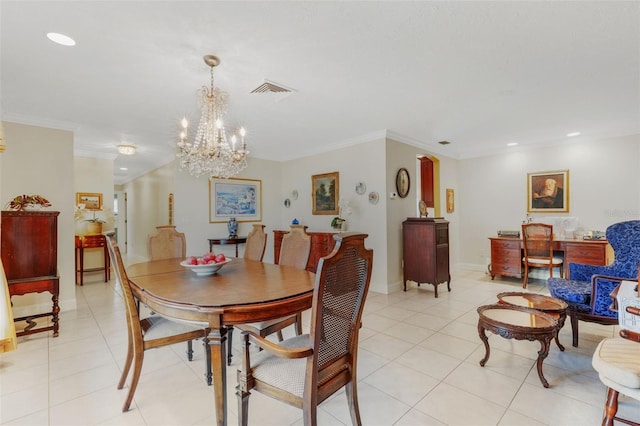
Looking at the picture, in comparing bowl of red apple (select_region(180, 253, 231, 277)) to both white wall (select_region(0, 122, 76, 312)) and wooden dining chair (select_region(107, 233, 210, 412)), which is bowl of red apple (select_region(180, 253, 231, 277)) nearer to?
wooden dining chair (select_region(107, 233, 210, 412))

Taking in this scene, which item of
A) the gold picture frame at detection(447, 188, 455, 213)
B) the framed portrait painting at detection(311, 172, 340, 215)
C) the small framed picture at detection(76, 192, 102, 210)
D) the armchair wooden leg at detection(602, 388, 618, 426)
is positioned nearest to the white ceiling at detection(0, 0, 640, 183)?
the framed portrait painting at detection(311, 172, 340, 215)

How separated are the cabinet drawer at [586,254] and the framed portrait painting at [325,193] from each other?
140 inches

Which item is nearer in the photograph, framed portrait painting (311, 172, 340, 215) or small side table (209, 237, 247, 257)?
framed portrait painting (311, 172, 340, 215)

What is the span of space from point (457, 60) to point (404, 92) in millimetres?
660

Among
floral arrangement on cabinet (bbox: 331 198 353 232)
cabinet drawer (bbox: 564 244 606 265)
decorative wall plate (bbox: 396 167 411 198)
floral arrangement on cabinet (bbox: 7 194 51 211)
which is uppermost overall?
decorative wall plate (bbox: 396 167 411 198)

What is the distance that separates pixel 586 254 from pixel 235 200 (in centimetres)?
578

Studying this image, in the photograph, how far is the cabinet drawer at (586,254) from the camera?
13.5 ft

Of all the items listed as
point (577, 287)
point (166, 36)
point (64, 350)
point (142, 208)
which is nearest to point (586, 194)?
point (577, 287)

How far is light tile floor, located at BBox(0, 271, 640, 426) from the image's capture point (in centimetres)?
173

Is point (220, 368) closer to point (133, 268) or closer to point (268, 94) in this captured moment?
point (133, 268)

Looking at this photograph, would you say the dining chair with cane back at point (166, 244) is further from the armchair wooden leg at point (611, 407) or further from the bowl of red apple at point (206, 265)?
the armchair wooden leg at point (611, 407)

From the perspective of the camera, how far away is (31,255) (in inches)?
121

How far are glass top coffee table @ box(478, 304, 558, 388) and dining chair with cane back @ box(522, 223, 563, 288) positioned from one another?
8.62 feet

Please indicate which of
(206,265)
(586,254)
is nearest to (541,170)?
(586,254)
